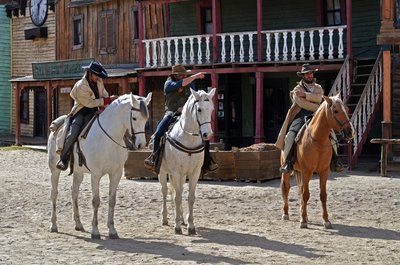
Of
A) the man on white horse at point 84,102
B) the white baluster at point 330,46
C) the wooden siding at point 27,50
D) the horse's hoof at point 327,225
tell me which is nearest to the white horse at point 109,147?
the man on white horse at point 84,102

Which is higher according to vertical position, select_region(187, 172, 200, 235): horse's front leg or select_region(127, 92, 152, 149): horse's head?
select_region(127, 92, 152, 149): horse's head

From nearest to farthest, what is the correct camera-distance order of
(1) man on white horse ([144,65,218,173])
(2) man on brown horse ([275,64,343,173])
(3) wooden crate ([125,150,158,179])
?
(1) man on white horse ([144,65,218,173]) < (2) man on brown horse ([275,64,343,173]) < (3) wooden crate ([125,150,158,179])

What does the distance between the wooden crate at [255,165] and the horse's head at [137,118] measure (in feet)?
24.6

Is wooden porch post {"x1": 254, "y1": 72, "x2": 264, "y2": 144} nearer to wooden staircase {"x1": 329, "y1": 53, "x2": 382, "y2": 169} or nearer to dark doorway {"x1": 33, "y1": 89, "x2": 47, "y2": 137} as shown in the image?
wooden staircase {"x1": 329, "y1": 53, "x2": 382, "y2": 169}

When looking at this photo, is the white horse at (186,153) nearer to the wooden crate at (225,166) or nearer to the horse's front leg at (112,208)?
the horse's front leg at (112,208)

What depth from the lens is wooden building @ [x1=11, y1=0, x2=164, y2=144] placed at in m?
30.1

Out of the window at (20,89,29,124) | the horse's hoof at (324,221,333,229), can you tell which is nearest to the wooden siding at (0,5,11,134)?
the window at (20,89,29,124)

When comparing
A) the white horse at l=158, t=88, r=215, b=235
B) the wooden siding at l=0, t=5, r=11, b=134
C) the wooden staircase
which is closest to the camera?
the white horse at l=158, t=88, r=215, b=235

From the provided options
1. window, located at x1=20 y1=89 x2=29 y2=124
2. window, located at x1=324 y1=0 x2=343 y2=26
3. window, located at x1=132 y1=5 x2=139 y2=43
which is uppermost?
window, located at x1=132 y1=5 x2=139 y2=43

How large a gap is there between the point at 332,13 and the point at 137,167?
9376mm

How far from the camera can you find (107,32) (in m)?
32.2

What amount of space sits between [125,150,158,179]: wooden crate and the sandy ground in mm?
342

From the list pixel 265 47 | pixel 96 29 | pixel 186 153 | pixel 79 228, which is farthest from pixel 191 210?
pixel 96 29

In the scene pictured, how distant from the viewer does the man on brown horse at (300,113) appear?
12.6m
